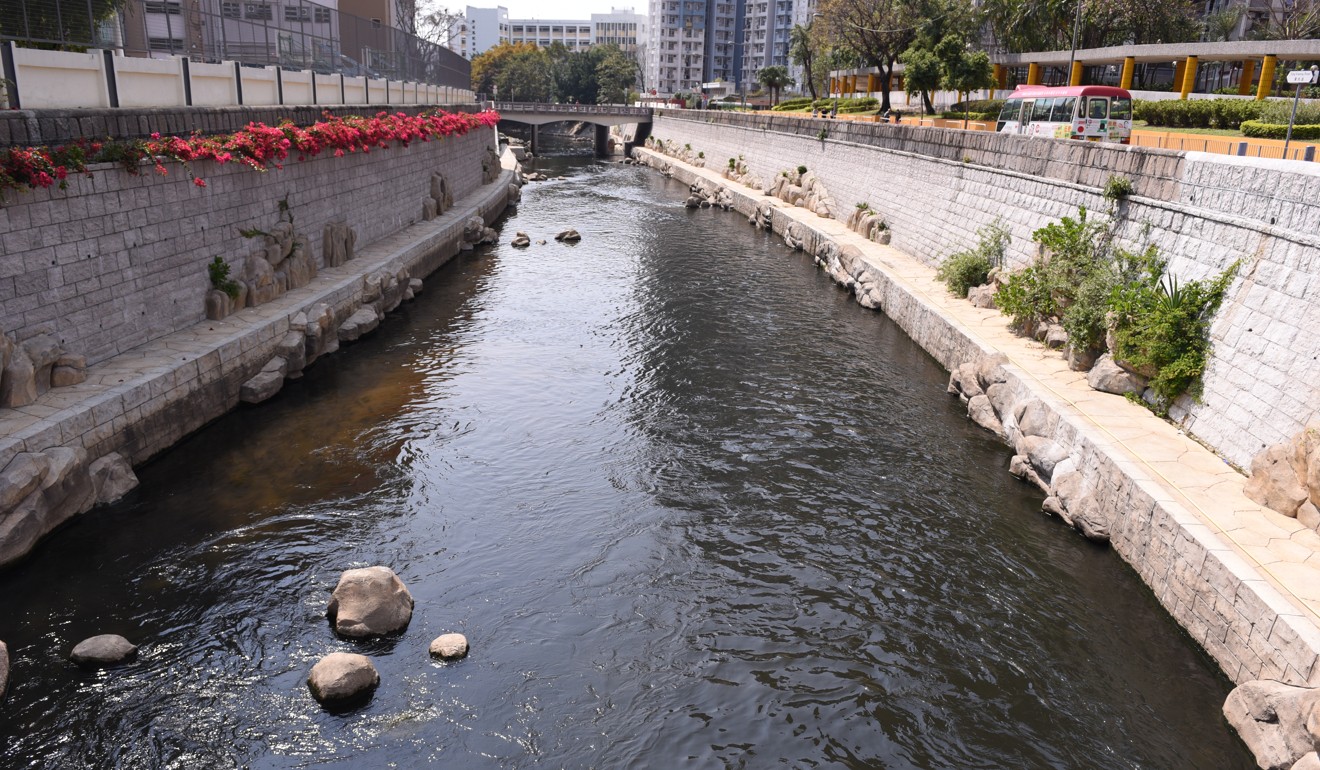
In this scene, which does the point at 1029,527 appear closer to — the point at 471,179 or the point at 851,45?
the point at 471,179

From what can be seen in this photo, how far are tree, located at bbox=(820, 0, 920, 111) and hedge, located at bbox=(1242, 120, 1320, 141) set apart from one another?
1053 inches

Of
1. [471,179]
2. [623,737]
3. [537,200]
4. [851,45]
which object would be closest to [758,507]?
[623,737]

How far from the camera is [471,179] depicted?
38875 mm

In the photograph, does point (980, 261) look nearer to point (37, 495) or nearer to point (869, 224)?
point (869, 224)

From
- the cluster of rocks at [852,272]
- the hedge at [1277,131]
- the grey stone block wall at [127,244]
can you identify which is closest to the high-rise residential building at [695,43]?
the hedge at [1277,131]

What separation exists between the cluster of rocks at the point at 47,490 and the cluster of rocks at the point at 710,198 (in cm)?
3473

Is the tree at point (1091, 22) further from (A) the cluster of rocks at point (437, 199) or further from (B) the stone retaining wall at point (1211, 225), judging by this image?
(A) the cluster of rocks at point (437, 199)

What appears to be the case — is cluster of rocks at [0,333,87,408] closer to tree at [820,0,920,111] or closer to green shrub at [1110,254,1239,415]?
green shrub at [1110,254,1239,415]

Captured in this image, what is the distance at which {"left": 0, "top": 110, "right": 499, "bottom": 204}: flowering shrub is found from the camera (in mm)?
11102

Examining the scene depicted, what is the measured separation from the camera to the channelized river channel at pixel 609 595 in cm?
793

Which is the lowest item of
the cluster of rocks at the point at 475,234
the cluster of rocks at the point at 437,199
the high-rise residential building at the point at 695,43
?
the cluster of rocks at the point at 475,234

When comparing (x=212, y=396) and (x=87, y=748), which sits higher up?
(x=212, y=396)

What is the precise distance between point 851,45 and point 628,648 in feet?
194

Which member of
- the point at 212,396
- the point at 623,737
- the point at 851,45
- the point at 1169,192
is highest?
the point at 851,45
